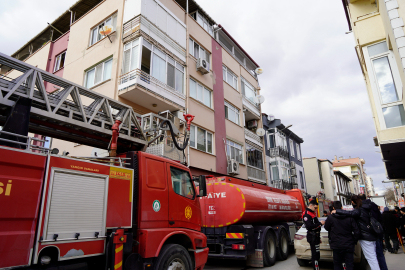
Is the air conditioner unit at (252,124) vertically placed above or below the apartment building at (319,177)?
above

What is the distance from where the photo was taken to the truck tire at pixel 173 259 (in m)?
5.21

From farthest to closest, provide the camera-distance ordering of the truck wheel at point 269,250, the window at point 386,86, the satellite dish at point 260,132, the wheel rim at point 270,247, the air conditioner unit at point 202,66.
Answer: the satellite dish at point 260,132, the air conditioner unit at point 202,66, the window at point 386,86, the wheel rim at point 270,247, the truck wheel at point 269,250

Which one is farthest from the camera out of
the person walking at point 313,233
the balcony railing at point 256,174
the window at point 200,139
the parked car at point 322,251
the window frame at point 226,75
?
the window frame at point 226,75

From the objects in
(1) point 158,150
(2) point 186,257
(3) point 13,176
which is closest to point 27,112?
(3) point 13,176

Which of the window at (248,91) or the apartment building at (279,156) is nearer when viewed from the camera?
the window at (248,91)

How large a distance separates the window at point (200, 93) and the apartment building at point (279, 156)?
1078cm

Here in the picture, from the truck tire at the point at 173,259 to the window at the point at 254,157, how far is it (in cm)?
1658

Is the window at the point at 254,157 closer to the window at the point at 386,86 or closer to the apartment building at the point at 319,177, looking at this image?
the window at the point at 386,86

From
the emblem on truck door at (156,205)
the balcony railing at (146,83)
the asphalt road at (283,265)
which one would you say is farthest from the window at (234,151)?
the emblem on truck door at (156,205)

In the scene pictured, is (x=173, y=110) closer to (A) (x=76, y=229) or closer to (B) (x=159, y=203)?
(B) (x=159, y=203)

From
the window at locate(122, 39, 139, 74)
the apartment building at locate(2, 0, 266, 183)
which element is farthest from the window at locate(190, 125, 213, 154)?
the window at locate(122, 39, 139, 74)

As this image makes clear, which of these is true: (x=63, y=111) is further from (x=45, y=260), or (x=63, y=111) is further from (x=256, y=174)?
(x=256, y=174)

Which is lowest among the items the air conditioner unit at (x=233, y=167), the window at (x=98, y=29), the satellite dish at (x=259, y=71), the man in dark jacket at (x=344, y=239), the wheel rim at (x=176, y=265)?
the wheel rim at (x=176, y=265)

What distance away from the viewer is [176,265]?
5.55m
